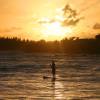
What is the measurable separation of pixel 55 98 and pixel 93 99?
4.25 m

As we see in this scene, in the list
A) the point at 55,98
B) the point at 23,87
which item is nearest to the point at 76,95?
the point at 55,98

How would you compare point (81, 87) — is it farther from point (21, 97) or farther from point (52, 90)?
point (21, 97)

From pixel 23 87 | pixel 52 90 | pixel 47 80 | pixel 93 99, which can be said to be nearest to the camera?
pixel 93 99

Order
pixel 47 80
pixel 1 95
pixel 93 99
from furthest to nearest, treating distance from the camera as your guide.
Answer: pixel 47 80, pixel 1 95, pixel 93 99

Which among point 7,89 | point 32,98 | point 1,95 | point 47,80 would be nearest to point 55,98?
point 32,98

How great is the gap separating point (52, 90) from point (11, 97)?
8.93 meters

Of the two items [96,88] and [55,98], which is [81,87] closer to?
[96,88]

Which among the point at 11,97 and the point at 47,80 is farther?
the point at 47,80

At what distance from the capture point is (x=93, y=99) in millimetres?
47219

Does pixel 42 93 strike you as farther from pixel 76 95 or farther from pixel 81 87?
pixel 81 87

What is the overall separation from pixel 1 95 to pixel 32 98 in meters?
4.24

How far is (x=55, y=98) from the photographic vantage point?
4822 centimetres

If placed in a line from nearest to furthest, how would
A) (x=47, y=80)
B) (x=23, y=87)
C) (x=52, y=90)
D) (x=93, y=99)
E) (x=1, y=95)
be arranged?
(x=93, y=99)
(x=1, y=95)
(x=52, y=90)
(x=23, y=87)
(x=47, y=80)

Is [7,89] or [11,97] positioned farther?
[7,89]
